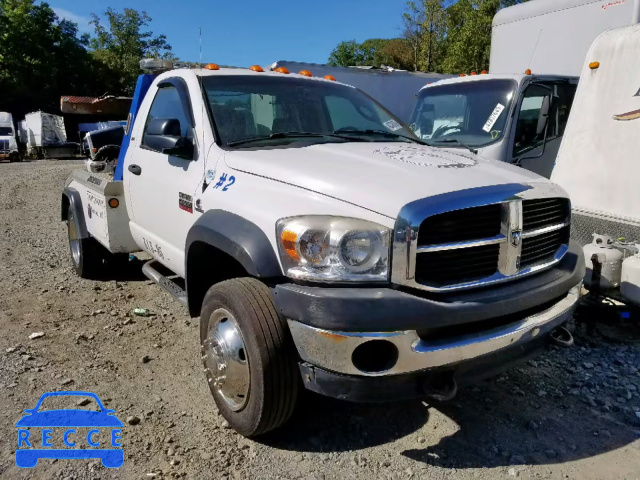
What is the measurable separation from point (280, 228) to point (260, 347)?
Result: 22.7 inches

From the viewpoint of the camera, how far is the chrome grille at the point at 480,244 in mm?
2449

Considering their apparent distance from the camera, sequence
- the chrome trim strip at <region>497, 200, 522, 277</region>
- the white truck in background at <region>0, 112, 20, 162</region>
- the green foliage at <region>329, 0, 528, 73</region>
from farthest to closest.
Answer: the white truck in background at <region>0, 112, 20, 162</region>, the green foliage at <region>329, 0, 528, 73</region>, the chrome trim strip at <region>497, 200, 522, 277</region>

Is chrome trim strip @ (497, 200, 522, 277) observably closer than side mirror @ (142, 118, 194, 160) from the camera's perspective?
Yes

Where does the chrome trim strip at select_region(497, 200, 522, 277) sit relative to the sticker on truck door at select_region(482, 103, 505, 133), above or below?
below

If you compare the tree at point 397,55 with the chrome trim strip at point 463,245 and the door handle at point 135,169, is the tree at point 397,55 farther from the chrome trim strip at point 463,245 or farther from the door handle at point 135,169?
the chrome trim strip at point 463,245

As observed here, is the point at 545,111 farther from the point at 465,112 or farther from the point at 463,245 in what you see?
the point at 463,245

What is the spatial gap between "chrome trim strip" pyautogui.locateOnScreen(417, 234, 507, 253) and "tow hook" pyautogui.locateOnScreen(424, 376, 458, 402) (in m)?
0.63

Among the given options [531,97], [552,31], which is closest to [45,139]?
[552,31]

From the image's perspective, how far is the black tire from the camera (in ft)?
8.36

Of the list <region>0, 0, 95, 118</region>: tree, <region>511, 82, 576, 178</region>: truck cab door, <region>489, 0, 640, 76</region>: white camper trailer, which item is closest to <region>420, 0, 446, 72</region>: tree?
<region>489, 0, 640, 76</region>: white camper trailer

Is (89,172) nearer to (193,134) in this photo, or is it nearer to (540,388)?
(193,134)

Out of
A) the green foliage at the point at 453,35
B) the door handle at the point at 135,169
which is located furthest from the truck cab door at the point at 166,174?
the green foliage at the point at 453,35

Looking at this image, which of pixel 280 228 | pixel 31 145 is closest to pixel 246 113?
pixel 280 228

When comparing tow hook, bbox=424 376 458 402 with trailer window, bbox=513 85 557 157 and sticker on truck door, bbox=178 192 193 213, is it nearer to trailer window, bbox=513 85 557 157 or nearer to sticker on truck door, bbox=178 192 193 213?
sticker on truck door, bbox=178 192 193 213
